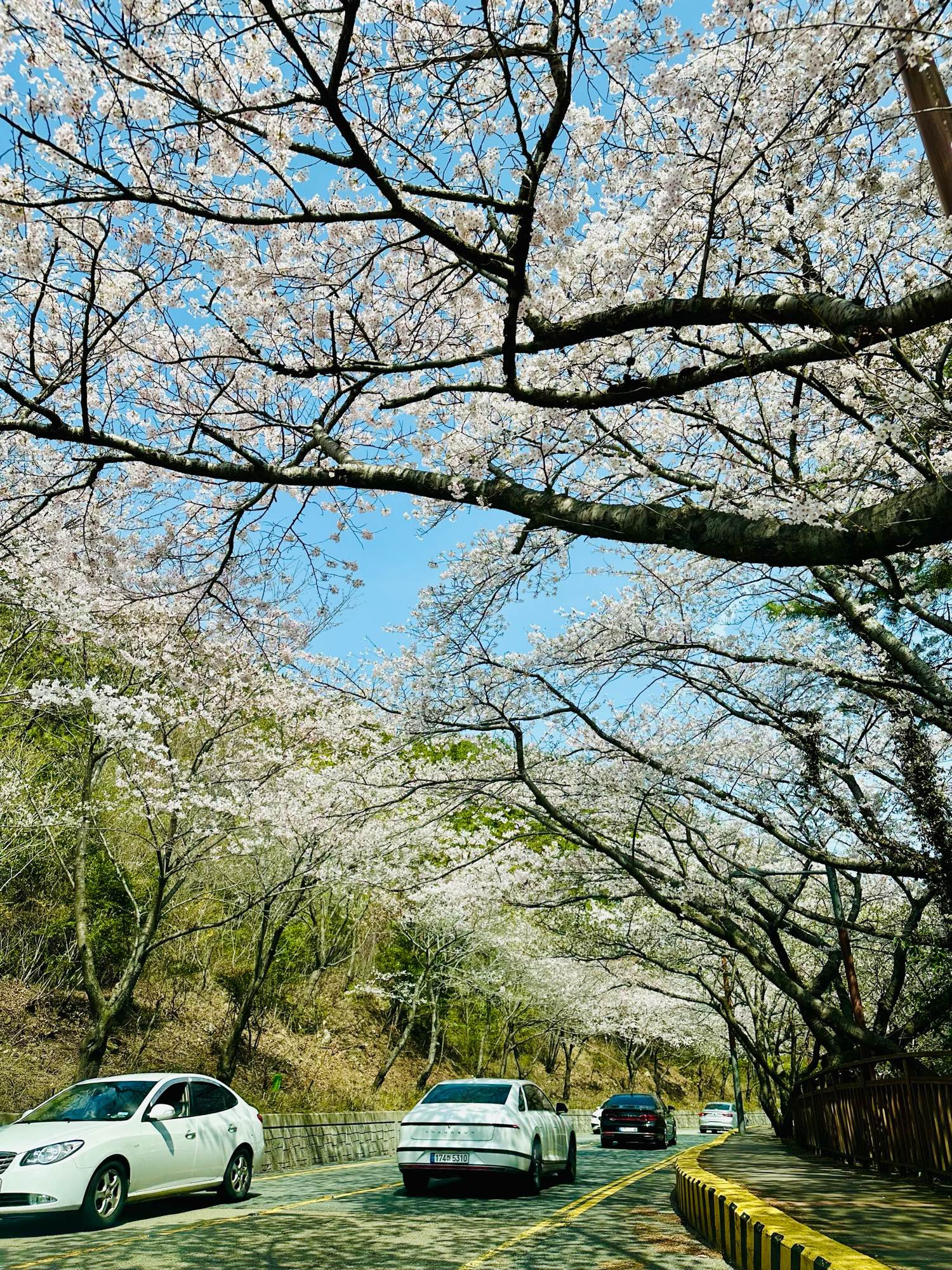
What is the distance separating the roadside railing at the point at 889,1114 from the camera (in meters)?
9.25

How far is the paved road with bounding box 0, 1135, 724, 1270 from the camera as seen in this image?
22.2ft

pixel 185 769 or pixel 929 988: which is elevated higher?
pixel 185 769

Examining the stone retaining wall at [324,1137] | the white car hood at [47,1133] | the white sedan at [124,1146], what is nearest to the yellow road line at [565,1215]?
the white sedan at [124,1146]

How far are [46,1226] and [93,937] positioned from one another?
49.6 feet

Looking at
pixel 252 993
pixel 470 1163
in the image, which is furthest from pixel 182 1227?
pixel 252 993

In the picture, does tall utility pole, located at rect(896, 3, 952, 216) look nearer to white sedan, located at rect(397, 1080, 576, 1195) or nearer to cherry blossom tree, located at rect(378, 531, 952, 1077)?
cherry blossom tree, located at rect(378, 531, 952, 1077)

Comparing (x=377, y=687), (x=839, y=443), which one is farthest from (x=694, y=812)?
(x=839, y=443)

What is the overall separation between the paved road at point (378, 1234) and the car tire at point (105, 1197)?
0.63 ft

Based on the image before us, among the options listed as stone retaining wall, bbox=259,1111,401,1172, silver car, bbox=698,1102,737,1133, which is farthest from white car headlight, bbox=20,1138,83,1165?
silver car, bbox=698,1102,737,1133

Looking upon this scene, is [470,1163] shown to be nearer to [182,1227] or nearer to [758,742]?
[182,1227]

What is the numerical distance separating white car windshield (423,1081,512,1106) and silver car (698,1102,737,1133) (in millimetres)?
30490

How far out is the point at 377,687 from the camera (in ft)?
52.8

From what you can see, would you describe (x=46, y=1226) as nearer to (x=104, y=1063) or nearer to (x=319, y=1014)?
(x=104, y=1063)

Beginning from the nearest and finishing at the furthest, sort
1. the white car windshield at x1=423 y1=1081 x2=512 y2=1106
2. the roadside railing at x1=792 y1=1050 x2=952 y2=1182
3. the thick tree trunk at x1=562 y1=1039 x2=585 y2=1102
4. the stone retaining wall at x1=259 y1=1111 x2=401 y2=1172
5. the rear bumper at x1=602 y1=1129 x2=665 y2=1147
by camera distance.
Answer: the roadside railing at x1=792 y1=1050 x2=952 y2=1182 < the white car windshield at x1=423 y1=1081 x2=512 y2=1106 < the stone retaining wall at x1=259 y1=1111 x2=401 y2=1172 < the rear bumper at x1=602 y1=1129 x2=665 y2=1147 < the thick tree trunk at x1=562 y1=1039 x2=585 y2=1102
